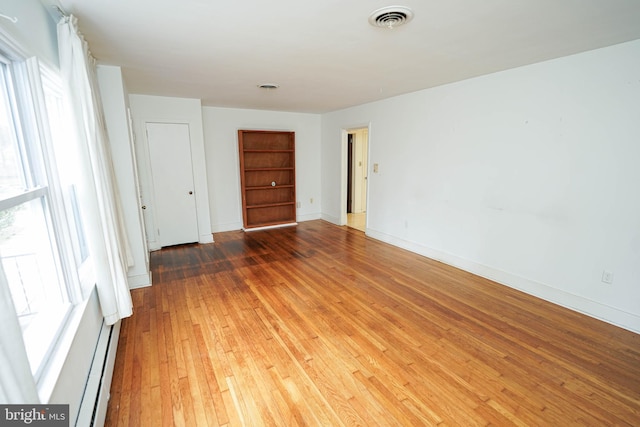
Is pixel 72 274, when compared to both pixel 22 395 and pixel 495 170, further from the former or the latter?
pixel 495 170

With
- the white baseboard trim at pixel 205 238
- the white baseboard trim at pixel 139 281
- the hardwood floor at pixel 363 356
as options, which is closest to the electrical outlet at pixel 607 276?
the hardwood floor at pixel 363 356

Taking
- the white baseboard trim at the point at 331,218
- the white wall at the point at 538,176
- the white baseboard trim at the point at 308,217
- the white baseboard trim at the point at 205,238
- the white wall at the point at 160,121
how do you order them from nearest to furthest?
the white wall at the point at 538,176
the white wall at the point at 160,121
the white baseboard trim at the point at 205,238
the white baseboard trim at the point at 331,218
the white baseboard trim at the point at 308,217

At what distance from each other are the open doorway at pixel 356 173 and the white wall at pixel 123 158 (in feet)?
14.2

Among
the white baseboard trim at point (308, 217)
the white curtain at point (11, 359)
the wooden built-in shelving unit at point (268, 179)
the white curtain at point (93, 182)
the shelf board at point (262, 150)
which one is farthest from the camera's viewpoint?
the white baseboard trim at point (308, 217)

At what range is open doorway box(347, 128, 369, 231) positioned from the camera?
6.77 m

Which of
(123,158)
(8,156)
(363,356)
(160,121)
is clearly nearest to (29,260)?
(8,156)

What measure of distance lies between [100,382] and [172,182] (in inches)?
135

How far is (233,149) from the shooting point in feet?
17.8

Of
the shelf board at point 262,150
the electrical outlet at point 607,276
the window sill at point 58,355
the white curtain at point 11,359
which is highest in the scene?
the shelf board at point 262,150

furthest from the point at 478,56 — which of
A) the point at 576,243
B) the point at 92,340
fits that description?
the point at 92,340

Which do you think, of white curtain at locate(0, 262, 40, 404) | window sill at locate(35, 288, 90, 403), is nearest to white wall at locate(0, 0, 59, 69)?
white curtain at locate(0, 262, 40, 404)

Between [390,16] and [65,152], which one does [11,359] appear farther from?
[390,16]

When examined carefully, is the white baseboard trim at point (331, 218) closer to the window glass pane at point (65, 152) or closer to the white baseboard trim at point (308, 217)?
the white baseboard trim at point (308, 217)

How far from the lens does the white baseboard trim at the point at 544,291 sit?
2458 millimetres
